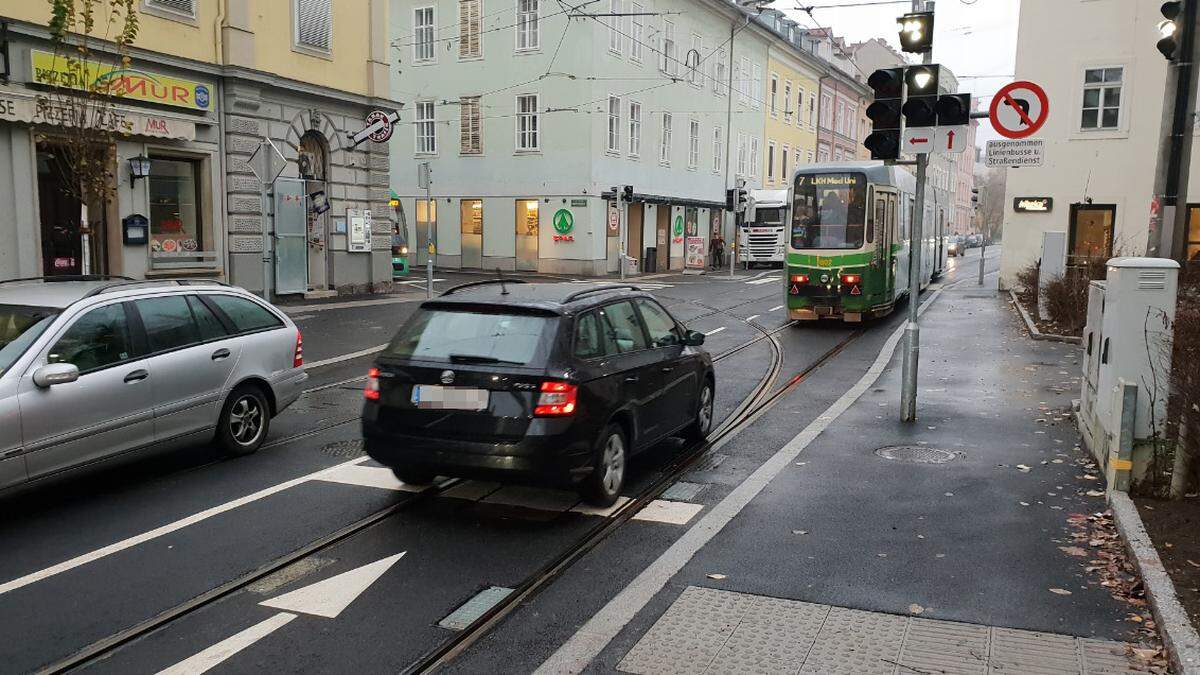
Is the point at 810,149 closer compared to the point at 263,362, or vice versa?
the point at 263,362

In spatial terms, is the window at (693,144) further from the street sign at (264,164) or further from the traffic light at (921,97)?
the traffic light at (921,97)

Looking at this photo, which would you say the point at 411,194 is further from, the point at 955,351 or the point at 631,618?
A: the point at 631,618

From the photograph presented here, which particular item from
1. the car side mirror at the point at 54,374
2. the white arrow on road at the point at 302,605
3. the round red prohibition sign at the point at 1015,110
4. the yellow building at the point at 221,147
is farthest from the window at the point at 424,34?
the white arrow on road at the point at 302,605

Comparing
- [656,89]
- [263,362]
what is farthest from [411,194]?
[263,362]

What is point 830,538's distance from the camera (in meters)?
6.22

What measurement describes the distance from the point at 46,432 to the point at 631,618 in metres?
4.34

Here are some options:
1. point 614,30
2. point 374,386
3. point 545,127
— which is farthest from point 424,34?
point 374,386

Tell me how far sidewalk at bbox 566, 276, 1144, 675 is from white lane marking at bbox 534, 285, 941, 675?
6 cm

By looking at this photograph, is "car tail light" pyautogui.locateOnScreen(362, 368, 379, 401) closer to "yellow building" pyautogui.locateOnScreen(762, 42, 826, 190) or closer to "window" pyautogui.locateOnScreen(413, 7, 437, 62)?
"window" pyautogui.locateOnScreen(413, 7, 437, 62)

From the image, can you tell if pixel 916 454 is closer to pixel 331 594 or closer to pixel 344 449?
pixel 344 449

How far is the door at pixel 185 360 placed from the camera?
7527 mm

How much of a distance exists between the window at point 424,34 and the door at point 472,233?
644cm

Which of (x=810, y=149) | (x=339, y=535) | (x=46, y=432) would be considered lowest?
(x=339, y=535)

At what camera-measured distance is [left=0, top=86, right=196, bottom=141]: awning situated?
47.3ft
